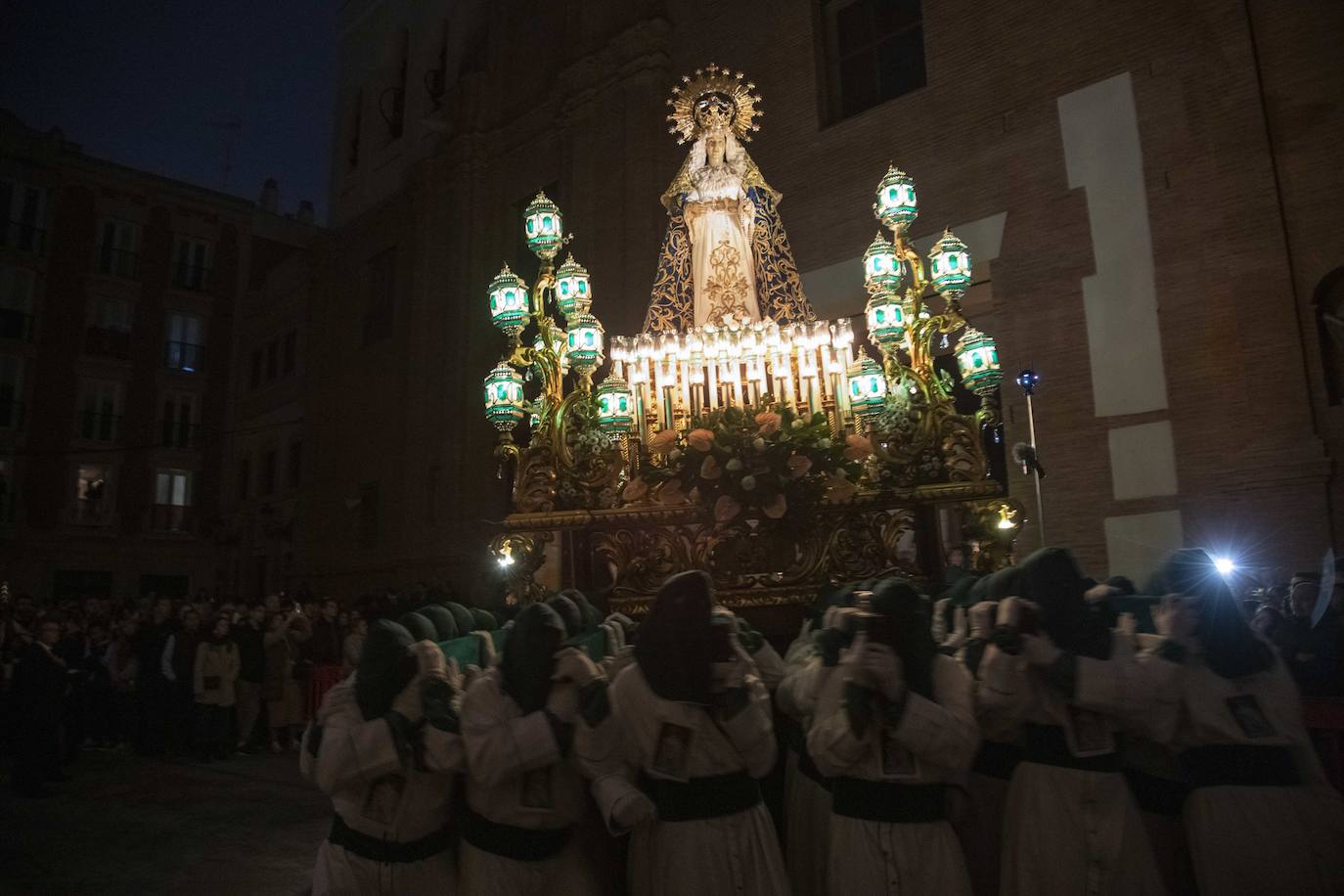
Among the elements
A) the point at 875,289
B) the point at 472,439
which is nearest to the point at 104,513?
the point at 472,439

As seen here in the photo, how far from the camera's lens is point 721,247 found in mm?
8805

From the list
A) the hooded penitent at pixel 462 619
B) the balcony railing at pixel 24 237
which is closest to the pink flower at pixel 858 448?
the hooded penitent at pixel 462 619

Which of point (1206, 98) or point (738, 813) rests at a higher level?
point (1206, 98)

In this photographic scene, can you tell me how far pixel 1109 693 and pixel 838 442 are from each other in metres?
3.66

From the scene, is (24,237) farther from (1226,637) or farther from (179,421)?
(1226,637)

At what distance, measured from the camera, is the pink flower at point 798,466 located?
6637 mm

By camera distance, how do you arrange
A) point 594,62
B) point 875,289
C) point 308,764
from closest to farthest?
point 308,764 → point 875,289 → point 594,62

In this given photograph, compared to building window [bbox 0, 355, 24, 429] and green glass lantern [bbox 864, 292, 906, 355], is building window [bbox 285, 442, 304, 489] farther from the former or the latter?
green glass lantern [bbox 864, 292, 906, 355]

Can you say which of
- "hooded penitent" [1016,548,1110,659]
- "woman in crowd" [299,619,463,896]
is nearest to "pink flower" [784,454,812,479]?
"hooded penitent" [1016,548,1110,659]

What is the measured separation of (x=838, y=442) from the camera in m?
6.89

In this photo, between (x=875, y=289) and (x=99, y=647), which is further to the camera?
(x=99, y=647)

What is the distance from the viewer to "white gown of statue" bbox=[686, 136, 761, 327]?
8602mm

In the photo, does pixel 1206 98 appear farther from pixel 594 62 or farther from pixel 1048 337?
pixel 594 62

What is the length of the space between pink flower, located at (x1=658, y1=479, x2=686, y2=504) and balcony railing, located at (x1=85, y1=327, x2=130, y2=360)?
2713 centimetres
